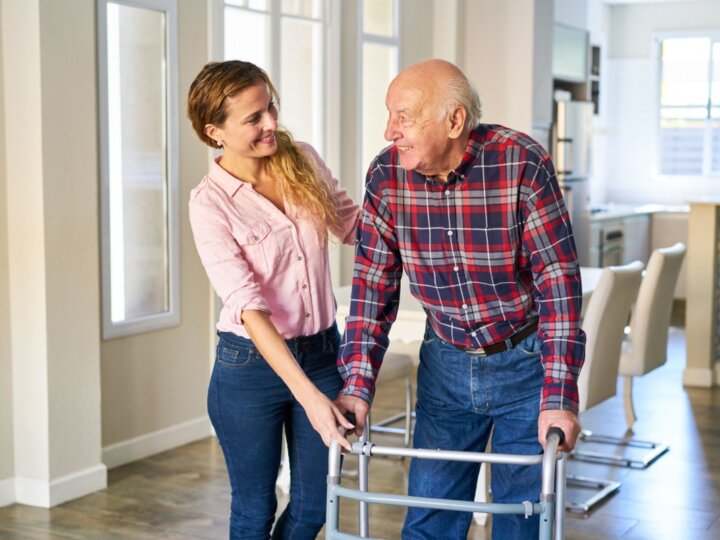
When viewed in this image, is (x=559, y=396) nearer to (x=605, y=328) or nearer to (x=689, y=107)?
(x=605, y=328)

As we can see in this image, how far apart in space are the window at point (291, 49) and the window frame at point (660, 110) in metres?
5.36

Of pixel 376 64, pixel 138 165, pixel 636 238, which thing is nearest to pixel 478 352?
pixel 138 165

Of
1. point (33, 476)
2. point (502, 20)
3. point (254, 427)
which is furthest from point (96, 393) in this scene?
point (502, 20)

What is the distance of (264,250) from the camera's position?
2.27 m

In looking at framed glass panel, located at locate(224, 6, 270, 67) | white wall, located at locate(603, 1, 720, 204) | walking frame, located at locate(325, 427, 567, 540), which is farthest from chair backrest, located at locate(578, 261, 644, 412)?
white wall, located at locate(603, 1, 720, 204)

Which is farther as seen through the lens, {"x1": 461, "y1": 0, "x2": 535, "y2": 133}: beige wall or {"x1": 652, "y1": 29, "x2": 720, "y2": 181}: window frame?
{"x1": 652, "y1": 29, "x2": 720, "y2": 181}: window frame

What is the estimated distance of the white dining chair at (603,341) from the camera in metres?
4.17

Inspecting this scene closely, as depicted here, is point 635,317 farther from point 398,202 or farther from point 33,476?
point 398,202

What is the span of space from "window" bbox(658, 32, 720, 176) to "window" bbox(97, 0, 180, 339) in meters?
6.62

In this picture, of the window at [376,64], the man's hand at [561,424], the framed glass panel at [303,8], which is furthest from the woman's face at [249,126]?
the window at [376,64]

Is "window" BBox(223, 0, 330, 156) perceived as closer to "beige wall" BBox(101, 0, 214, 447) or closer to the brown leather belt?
"beige wall" BBox(101, 0, 214, 447)

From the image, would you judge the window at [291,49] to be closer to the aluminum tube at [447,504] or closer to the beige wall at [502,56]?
the beige wall at [502,56]

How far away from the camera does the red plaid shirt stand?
201 centimetres

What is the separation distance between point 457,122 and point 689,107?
8.76 m
